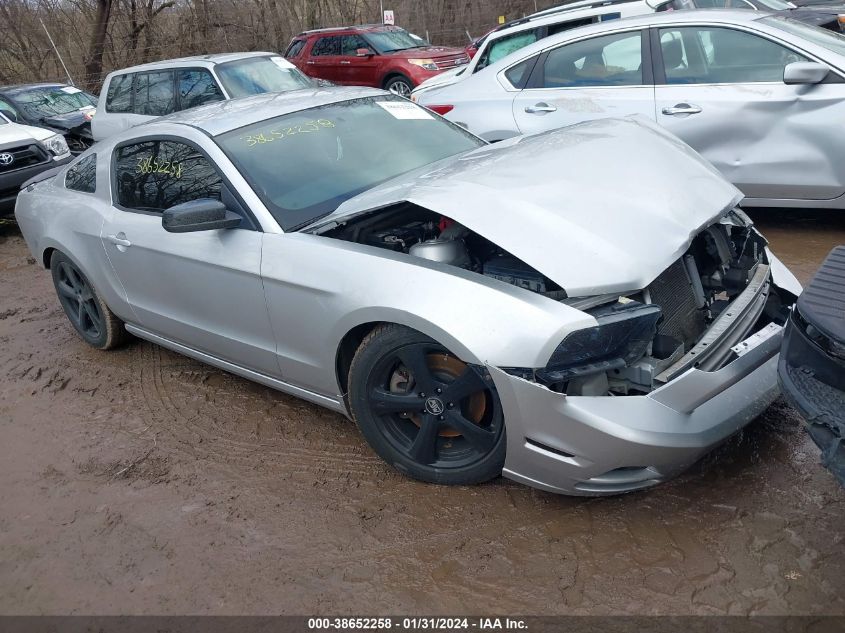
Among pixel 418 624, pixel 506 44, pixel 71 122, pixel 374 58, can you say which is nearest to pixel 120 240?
pixel 418 624

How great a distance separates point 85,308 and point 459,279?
3.20 m

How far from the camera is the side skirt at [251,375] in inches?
132

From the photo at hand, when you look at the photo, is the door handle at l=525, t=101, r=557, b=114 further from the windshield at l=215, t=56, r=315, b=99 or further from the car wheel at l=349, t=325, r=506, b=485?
the windshield at l=215, t=56, r=315, b=99

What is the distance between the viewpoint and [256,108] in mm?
3982

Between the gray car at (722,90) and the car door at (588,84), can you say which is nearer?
the gray car at (722,90)

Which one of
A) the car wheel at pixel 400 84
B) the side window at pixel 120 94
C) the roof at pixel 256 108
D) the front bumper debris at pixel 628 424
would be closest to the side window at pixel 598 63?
the roof at pixel 256 108

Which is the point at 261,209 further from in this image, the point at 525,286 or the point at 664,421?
the point at 664,421

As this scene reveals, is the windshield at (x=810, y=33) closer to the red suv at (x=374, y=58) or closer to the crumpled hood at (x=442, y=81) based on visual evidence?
the crumpled hood at (x=442, y=81)

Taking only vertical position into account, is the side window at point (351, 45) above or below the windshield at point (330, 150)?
below

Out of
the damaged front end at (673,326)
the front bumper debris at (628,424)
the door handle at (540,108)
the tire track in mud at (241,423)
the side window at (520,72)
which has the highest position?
the side window at (520,72)

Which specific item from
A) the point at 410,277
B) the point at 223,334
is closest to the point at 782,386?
the point at 410,277

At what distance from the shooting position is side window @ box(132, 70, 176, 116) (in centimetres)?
877

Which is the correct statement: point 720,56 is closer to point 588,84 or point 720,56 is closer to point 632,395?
point 588,84

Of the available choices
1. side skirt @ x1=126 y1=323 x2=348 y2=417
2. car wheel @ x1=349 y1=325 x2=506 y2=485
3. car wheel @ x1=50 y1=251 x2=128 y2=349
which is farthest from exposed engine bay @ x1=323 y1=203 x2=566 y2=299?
car wheel @ x1=50 y1=251 x2=128 y2=349
